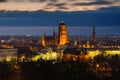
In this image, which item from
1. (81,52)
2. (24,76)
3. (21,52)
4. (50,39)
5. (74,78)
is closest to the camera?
(74,78)

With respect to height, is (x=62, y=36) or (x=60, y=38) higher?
(x=62, y=36)

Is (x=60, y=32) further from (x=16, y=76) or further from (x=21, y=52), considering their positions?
(x=16, y=76)

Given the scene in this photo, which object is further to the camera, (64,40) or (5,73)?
(64,40)

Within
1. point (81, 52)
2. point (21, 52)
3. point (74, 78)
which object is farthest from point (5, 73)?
point (21, 52)

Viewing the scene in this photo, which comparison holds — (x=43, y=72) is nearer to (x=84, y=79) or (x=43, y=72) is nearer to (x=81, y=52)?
(x=84, y=79)

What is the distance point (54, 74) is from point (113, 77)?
17.4ft

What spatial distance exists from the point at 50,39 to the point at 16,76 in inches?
3019

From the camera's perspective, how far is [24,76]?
3841 centimetres

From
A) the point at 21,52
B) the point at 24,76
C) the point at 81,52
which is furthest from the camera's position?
the point at 21,52

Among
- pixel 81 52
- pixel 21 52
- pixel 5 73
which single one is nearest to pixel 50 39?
pixel 21 52

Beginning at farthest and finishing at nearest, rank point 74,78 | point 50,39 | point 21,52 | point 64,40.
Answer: point 50,39, point 64,40, point 21,52, point 74,78

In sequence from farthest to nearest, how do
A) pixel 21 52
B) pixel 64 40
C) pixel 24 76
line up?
pixel 64 40, pixel 21 52, pixel 24 76

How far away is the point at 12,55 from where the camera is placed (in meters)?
85.2

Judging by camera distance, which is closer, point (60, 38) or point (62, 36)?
point (60, 38)
